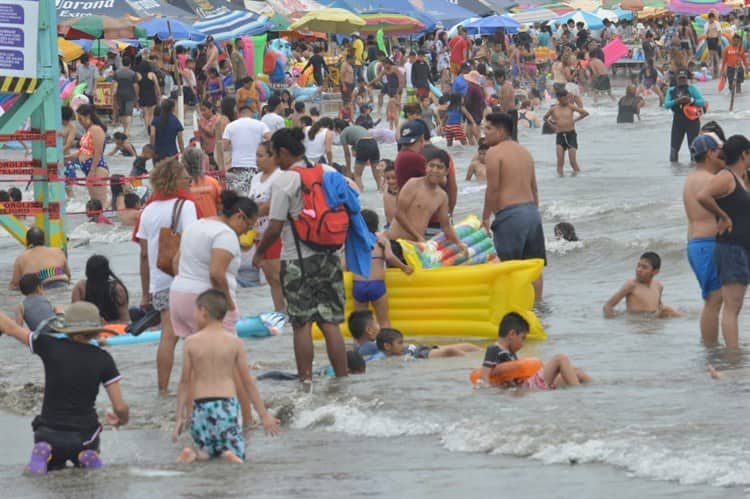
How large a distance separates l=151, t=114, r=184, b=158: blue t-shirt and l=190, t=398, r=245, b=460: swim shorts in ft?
42.1

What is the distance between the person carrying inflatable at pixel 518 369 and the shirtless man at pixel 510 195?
8.20 ft

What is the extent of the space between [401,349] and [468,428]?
2.44m

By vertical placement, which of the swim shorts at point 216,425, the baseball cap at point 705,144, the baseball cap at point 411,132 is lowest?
the swim shorts at point 216,425

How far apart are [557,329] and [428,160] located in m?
1.58

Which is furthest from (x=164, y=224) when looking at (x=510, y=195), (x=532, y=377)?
(x=510, y=195)

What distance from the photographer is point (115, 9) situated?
37.4 metres

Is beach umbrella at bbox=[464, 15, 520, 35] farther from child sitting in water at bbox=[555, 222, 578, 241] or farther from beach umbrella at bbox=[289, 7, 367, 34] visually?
child sitting in water at bbox=[555, 222, 578, 241]

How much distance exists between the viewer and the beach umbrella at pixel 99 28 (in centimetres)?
3603

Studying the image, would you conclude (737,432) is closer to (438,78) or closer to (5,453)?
(5,453)

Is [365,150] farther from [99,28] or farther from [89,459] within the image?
[99,28]

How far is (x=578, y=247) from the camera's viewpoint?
16.3 m

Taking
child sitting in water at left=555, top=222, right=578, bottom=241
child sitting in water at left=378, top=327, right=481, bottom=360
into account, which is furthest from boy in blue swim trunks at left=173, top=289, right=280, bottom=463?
child sitting in water at left=555, top=222, right=578, bottom=241

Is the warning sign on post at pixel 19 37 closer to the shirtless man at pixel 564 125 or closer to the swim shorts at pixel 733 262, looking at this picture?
the swim shorts at pixel 733 262

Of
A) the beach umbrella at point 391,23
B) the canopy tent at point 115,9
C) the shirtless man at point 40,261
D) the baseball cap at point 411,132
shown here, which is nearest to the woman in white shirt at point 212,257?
the baseball cap at point 411,132
